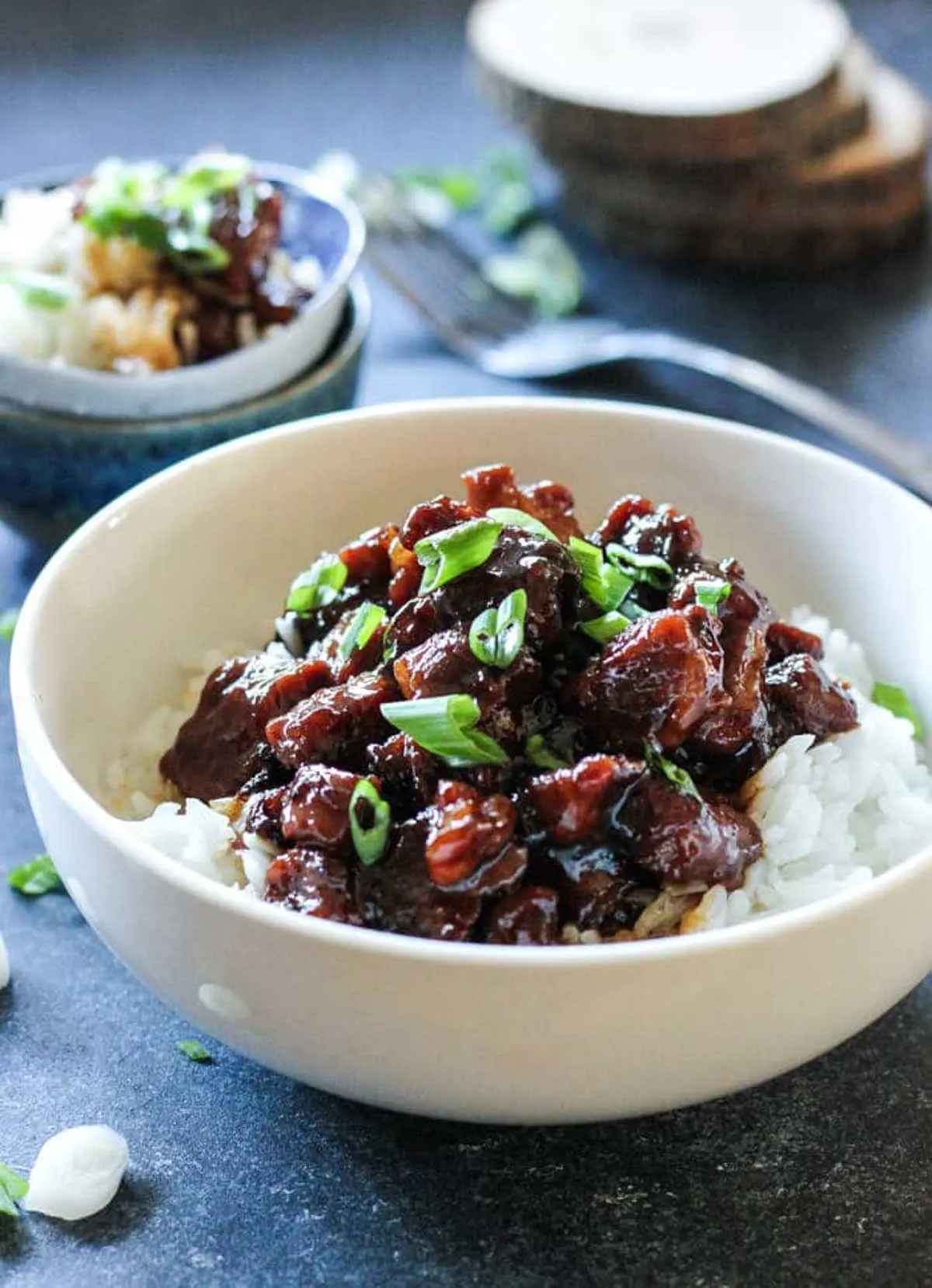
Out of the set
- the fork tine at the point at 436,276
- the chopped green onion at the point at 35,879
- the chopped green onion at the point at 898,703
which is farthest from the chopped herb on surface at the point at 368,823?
the fork tine at the point at 436,276

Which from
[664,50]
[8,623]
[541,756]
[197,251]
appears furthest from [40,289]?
[664,50]

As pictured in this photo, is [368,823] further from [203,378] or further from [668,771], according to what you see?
[203,378]

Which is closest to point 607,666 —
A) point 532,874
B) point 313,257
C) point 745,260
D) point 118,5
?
point 532,874

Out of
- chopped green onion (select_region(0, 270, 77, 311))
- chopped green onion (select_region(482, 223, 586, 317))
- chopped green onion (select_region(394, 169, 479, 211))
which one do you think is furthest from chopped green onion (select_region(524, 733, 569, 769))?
chopped green onion (select_region(394, 169, 479, 211))

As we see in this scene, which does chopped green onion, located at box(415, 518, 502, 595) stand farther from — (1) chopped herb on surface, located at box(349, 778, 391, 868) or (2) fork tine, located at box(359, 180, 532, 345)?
(2) fork tine, located at box(359, 180, 532, 345)

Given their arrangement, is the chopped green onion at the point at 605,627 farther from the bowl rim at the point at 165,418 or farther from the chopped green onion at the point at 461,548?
the bowl rim at the point at 165,418

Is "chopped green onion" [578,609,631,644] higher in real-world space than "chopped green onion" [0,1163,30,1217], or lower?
higher
